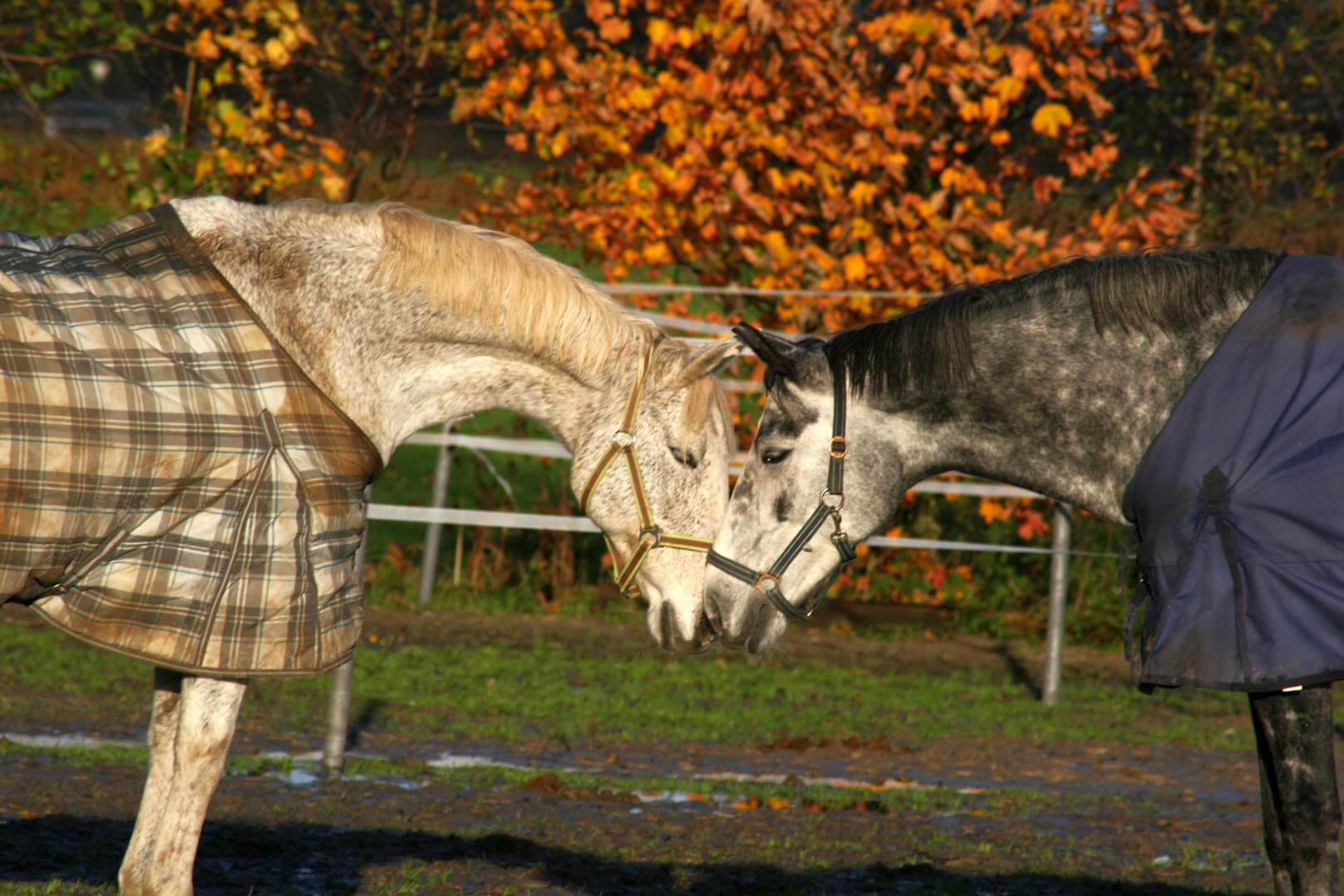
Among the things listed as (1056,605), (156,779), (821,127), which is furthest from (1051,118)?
(156,779)

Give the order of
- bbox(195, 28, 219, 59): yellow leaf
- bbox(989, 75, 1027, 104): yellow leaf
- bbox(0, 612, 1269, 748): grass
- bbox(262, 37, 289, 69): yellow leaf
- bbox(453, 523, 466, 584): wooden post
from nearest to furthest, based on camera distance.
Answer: bbox(0, 612, 1269, 748): grass
bbox(989, 75, 1027, 104): yellow leaf
bbox(262, 37, 289, 69): yellow leaf
bbox(195, 28, 219, 59): yellow leaf
bbox(453, 523, 466, 584): wooden post

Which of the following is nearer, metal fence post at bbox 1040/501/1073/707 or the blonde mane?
the blonde mane

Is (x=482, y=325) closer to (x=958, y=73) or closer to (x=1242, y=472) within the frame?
(x=1242, y=472)

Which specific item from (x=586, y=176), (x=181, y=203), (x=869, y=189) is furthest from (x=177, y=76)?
(x=181, y=203)

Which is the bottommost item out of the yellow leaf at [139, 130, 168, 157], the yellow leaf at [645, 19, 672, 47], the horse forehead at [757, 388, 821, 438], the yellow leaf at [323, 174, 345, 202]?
the horse forehead at [757, 388, 821, 438]

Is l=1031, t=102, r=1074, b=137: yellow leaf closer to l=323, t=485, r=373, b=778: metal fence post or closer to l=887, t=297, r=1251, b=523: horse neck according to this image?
l=887, t=297, r=1251, b=523: horse neck

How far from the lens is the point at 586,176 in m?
7.70

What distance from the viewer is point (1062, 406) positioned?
2746 mm

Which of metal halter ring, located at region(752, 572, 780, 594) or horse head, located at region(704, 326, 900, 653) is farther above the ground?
horse head, located at region(704, 326, 900, 653)

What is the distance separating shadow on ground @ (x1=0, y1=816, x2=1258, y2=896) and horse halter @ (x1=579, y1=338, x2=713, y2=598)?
3.08ft

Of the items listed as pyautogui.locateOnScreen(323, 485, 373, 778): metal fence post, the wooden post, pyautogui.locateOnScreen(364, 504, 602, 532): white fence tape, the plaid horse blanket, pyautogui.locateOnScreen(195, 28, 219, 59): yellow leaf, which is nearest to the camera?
the plaid horse blanket

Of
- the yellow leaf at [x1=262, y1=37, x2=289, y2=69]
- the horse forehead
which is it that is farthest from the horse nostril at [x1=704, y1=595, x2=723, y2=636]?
the yellow leaf at [x1=262, y1=37, x2=289, y2=69]

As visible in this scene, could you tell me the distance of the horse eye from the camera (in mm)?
3088

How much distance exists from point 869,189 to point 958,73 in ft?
2.70
